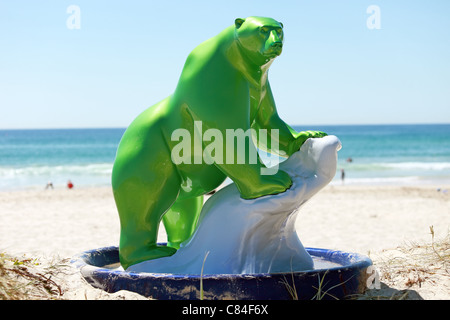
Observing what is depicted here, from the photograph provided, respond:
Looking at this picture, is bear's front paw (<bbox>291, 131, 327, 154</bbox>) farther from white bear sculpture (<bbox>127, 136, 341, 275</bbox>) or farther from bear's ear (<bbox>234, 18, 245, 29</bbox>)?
bear's ear (<bbox>234, 18, 245, 29</bbox>)

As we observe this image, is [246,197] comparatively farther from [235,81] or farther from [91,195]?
[91,195]

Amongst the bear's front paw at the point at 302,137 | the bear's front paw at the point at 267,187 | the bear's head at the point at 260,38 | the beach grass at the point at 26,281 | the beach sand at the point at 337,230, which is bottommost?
the beach sand at the point at 337,230

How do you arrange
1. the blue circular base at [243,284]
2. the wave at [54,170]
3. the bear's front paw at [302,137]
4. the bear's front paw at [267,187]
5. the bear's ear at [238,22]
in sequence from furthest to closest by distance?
the wave at [54,170], the bear's front paw at [302,137], the bear's ear at [238,22], the bear's front paw at [267,187], the blue circular base at [243,284]

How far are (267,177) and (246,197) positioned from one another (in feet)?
0.58

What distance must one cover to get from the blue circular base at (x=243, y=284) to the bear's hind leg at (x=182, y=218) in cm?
74

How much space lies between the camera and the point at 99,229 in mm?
9633

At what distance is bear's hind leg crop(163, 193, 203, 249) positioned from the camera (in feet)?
12.3

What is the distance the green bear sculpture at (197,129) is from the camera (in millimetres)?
3199

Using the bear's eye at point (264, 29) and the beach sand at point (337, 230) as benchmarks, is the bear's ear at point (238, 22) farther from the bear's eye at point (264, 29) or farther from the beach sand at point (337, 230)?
the beach sand at point (337, 230)

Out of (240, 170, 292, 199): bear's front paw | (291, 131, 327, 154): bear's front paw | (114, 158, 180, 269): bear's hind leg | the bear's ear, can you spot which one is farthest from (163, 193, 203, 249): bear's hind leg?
the bear's ear

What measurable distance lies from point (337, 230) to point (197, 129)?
652cm

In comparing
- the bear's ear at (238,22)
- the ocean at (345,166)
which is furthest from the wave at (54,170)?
the bear's ear at (238,22)

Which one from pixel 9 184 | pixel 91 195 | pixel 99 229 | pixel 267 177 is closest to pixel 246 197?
pixel 267 177

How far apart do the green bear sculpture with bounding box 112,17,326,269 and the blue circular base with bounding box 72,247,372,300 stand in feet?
1.17
